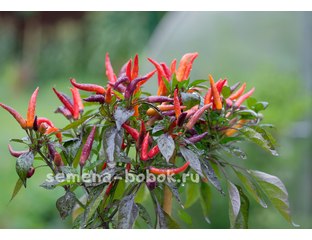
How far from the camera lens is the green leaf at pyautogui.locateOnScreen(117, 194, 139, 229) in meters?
0.45

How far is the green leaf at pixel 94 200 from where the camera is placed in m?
0.47

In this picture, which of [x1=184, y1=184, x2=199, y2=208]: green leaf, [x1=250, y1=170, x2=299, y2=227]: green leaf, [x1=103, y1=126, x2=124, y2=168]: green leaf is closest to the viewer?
[x1=103, y1=126, x2=124, y2=168]: green leaf

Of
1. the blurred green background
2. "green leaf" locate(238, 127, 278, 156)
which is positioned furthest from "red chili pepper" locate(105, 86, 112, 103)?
the blurred green background

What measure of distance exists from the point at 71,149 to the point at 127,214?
16 cm

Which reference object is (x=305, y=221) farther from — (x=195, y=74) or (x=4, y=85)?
(x=4, y=85)

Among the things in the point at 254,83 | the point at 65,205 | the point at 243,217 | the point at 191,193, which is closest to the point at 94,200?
the point at 65,205

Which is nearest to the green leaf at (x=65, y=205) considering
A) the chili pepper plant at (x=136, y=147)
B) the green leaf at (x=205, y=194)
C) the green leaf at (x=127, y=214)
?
the chili pepper plant at (x=136, y=147)

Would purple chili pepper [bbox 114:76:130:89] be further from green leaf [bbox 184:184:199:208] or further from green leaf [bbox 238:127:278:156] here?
green leaf [bbox 184:184:199:208]

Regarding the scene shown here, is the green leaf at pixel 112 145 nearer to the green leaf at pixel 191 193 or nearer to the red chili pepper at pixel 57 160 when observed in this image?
the red chili pepper at pixel 57 160

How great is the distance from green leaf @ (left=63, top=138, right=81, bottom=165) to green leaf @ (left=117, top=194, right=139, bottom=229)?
129mm

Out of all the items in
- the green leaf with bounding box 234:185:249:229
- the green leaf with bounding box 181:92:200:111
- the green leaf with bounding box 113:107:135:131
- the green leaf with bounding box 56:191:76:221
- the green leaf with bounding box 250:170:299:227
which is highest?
the green leaf with bounding box 181:92:200:111

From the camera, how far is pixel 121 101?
521mm

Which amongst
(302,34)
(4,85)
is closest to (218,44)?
(302,34)
